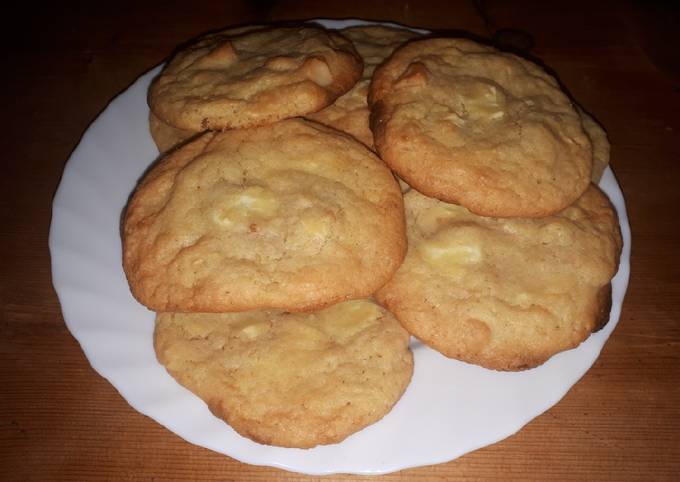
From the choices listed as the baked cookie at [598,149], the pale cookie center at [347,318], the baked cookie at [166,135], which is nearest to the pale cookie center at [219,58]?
the baked cookie at [166,135]

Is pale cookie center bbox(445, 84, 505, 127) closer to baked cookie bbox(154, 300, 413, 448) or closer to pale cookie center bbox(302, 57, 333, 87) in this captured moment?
pale cookie center bbox(302, 57, 333, 87)

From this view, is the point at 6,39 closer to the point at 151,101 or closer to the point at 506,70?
the point at 151,101

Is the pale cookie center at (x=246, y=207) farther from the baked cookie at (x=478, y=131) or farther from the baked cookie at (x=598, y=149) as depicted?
the baked cookie at (x=598, y=149)

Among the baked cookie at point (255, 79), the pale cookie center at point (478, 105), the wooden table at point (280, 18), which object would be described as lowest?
the wooden table at point (280, 18)

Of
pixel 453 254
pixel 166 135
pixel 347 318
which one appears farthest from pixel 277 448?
pixel 166 135

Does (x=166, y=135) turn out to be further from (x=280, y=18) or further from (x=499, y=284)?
(x=499, y=284)

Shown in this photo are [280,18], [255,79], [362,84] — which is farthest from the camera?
[280,18]
